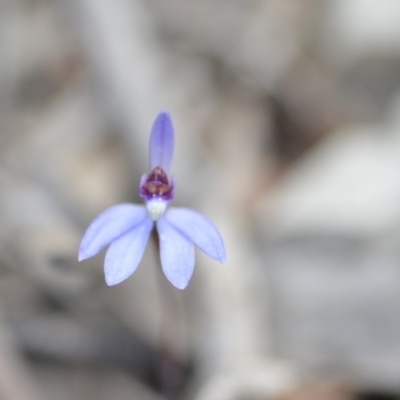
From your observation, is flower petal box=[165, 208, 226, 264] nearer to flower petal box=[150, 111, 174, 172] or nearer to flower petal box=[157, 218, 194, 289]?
flower petal box=[157, 218, 194, 289]

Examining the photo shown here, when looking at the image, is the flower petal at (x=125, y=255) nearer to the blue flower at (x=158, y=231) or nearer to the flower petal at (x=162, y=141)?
the blue flower at (x=158, y=231)

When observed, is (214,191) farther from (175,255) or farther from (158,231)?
(175,255)

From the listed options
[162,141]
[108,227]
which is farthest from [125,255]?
[162,141]

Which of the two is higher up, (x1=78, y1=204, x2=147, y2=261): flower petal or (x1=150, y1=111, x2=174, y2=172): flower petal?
(x1=150, y1=111, x2=174, y2=172): flower petal

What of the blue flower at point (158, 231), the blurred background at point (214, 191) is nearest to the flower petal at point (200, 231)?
the blue flower at point (158, 231)

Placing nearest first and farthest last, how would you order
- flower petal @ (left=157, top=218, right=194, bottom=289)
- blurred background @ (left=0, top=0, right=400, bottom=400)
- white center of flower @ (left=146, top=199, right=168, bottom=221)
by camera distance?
1. flower petal @ (left=157, top=218, right=194, bottom=289)
2. white center of flower @ (left=146, top=199, right=168, bottom=221)
3. blurred background @ (left=0, top=0, right=400, bottom=400)

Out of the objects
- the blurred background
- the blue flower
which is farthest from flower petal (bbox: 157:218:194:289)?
the blurred background
